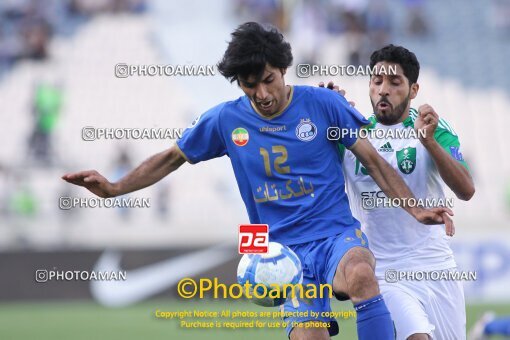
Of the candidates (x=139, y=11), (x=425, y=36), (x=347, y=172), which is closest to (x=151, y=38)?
(x=139, y=11)

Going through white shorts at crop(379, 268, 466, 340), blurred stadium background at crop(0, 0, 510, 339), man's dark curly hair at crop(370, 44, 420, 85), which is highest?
blurred stadium background at crop(0, 0, 510, 339)

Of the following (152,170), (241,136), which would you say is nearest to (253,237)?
(241,136)

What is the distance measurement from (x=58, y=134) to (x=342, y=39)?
6.42 m

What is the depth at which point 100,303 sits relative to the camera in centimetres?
1608

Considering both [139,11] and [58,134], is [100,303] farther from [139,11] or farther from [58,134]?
[139,11]

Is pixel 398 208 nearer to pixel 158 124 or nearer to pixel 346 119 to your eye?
pixel 346 119

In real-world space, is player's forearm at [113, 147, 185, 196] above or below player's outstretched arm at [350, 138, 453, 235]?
above

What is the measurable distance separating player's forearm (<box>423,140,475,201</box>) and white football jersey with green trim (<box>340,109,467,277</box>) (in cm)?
44

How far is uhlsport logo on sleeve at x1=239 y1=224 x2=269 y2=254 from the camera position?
592 centimetres

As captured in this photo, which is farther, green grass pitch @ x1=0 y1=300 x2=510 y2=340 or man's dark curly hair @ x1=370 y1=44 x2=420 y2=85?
green grass pitch @ x1=0 y1=300 x2=510 y2=340

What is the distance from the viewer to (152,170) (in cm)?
625

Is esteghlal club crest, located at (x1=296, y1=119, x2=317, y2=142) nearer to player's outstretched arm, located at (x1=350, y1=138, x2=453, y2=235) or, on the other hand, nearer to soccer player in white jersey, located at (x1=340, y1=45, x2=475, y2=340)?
player's outstretched arm, located at (x1=350, y1=138, x2=453, y2=235)

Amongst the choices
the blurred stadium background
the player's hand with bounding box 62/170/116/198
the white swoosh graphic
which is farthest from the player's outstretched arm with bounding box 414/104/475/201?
the white swoosh graphic

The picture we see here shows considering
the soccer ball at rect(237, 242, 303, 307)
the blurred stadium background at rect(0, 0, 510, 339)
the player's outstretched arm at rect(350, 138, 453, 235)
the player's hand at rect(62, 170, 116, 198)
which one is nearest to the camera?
the soccer ball at rect(237, 242, 303, 307)
